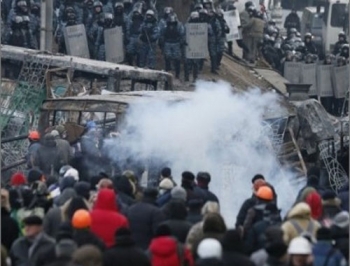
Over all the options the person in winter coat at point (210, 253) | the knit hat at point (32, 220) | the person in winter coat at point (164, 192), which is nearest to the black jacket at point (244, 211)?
the person in winter coat at point (164, 192)

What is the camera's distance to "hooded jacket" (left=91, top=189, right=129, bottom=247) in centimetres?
1877

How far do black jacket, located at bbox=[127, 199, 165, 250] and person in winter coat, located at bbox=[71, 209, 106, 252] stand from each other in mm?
798

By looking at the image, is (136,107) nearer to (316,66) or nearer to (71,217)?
(71,217)

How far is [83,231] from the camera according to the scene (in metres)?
18.2

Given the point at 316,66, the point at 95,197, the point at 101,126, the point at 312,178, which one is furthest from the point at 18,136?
the point at 316,66

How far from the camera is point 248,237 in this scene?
758 inches

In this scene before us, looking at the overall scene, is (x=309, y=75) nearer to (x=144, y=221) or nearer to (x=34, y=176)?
(x=34, y=176)

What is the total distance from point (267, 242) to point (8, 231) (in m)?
2.72

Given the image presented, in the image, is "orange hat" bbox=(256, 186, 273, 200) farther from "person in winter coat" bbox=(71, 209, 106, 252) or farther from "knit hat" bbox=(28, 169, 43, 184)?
"knit hat" bbox=(28, 169, 43, 184)

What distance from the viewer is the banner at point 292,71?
42688mm

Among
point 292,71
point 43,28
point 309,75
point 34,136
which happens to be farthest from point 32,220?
point 292,71

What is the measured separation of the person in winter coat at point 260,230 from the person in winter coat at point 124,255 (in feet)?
6.61

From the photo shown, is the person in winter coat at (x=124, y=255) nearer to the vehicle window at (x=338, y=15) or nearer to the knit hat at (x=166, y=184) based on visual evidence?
the knit hat at (x=166, y=184)

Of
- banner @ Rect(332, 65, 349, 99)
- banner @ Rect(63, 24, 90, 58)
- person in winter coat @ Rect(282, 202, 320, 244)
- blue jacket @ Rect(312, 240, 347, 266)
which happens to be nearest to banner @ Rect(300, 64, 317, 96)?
banner @ Rect(332, 65, 349, 99)
